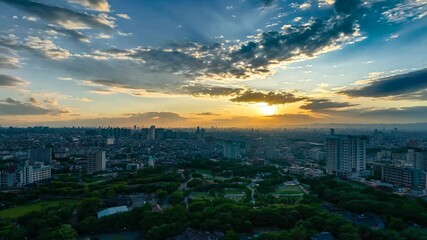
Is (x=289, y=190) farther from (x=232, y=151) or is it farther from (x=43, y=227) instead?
(x=232, y=151)

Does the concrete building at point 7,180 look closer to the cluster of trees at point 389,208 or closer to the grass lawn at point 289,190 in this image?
the grass lawn at point 289,190

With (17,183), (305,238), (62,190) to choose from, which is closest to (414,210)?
(305,238)

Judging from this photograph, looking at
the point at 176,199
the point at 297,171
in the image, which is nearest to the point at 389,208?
the point at 176,199

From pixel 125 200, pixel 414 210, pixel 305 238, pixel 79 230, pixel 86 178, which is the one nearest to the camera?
pixel 305 238

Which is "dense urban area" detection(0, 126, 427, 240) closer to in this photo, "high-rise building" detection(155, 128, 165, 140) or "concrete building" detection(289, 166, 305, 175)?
"concrete building" detection(289, 166, 305, 175)

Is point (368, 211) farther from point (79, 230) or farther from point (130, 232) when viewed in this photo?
point (79, 230)

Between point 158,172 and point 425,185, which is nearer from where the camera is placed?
point 425,185
